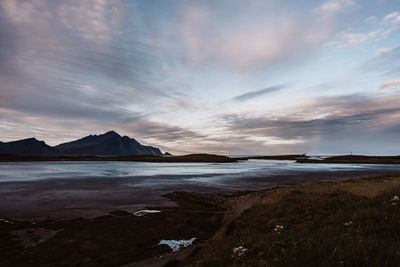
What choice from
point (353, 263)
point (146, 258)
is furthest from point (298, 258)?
point (146, 258)

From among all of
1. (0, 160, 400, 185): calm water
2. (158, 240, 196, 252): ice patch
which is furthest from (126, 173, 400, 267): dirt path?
(0, 160, 400, 185): calm water

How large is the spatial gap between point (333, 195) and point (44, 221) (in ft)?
80.4

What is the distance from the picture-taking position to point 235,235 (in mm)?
12812

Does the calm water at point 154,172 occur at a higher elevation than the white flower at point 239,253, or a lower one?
lower

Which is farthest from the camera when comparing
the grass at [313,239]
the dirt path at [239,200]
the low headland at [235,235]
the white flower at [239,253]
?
the dirt path at [239,200]

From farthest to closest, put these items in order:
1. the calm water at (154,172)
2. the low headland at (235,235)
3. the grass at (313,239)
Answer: the calm water at (154,172), the low headland at (235,235), the grass at (313,239)

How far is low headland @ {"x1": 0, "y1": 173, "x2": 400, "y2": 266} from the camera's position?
6.61m

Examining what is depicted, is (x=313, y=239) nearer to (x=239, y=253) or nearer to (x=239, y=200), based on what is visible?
(x=239, y=253)

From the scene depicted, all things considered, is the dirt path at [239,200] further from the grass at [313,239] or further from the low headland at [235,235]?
the grass at [313,239]

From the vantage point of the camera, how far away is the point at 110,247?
486 inches

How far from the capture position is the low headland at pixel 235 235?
21.7 ft

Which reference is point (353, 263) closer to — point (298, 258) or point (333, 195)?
point (298, 258)

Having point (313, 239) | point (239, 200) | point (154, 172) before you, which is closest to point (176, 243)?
point (313, 239)

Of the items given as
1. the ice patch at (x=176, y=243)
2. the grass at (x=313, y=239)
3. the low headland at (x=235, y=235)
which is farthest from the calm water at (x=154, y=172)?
the grass at (x=313, y=239)
